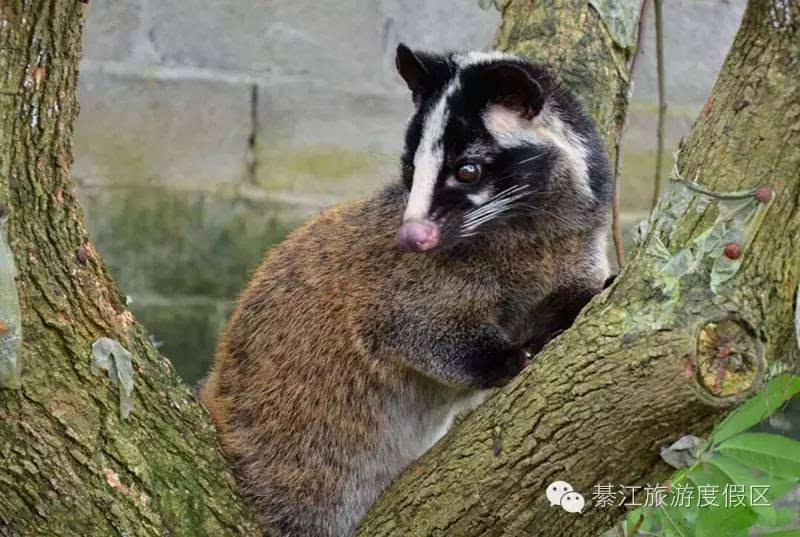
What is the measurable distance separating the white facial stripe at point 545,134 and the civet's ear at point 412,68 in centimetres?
26

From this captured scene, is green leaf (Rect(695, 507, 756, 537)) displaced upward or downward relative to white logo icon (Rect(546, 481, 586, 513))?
upward

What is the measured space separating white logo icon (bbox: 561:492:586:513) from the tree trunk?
0.08ft

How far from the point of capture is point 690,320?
2369 millimetres

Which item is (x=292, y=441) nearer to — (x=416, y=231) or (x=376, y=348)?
(x=376, y=348)

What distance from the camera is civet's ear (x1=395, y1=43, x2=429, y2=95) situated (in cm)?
348

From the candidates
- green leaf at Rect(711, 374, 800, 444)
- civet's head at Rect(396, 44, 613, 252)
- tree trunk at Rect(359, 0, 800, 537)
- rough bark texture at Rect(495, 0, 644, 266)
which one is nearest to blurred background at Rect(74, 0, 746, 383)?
rough bark texture at Rect(495, 0, 644, 266)

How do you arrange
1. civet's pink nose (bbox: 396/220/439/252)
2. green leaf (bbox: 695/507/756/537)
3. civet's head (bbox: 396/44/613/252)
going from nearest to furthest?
1. green leaf (bbox: 695/507/756/537)
2. civet's pink nose (bbox: 396/220/439/252)
3. civet's head (bbox: 396/44/613/252)

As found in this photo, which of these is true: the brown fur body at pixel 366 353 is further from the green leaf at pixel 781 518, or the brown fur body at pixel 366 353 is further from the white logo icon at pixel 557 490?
the green leaf at pixel 781 518

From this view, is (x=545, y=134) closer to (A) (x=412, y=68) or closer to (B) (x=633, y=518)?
(A) (x=412, y=68)

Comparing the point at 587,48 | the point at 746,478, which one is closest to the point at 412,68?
the point at 587,48

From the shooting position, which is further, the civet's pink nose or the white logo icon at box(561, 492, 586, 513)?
the civet's pink nose

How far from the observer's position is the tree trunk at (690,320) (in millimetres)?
2354

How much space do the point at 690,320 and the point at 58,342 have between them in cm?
142

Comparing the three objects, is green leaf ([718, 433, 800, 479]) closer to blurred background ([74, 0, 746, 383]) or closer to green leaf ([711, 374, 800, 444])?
green leaf ([711, 374, 800, 444])
